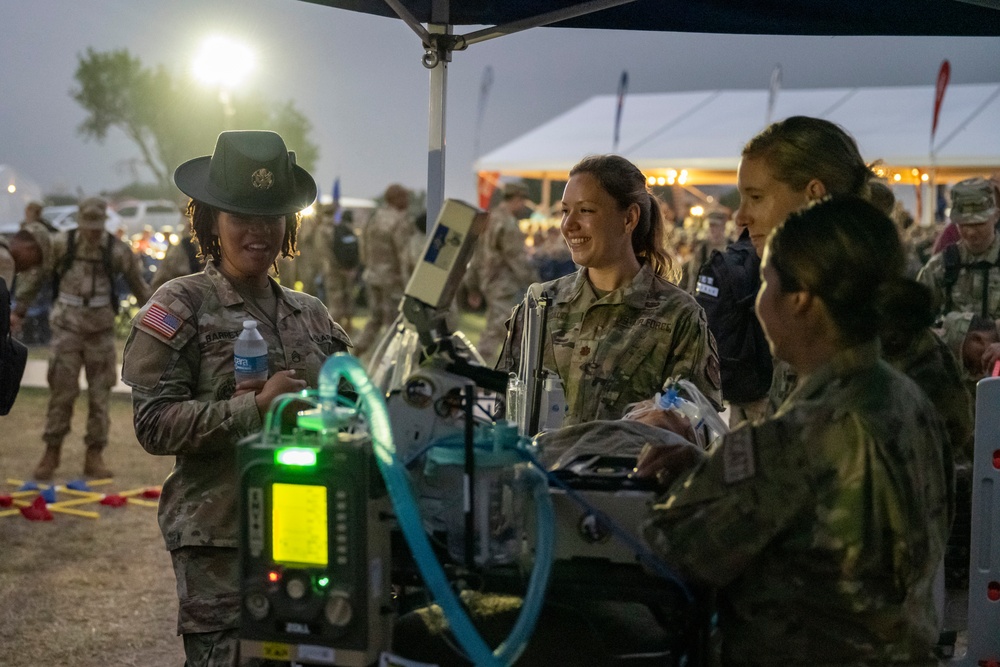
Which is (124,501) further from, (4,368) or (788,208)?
(788,208)

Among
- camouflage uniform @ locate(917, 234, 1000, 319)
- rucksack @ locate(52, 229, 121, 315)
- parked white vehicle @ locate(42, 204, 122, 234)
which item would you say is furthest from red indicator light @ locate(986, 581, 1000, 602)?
parked white vehicle @ locate(42, 204, 122, 234)

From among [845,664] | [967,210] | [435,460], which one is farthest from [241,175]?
[967,210]

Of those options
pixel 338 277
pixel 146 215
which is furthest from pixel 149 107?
pixel 338 277

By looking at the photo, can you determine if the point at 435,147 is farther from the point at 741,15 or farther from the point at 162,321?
the point at 162,321

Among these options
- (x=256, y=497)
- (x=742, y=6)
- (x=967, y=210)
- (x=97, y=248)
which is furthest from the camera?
(x=97, y=248)

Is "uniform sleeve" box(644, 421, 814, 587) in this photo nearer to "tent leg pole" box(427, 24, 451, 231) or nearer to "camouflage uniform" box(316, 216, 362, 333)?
"tent leg pole" box(427, 24, 451, 231)

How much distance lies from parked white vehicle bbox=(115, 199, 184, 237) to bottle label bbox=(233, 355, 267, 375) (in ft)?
114

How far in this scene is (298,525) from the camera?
1.85 meters

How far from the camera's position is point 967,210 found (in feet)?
22.2

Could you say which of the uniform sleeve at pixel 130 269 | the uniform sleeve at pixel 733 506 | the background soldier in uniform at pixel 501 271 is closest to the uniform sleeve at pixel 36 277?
the uniform sleeve at pixel 130 269

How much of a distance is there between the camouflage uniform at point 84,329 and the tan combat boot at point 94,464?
31 mm

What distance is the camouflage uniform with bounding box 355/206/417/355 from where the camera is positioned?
1475 centimetres

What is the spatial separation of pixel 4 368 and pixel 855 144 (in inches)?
135

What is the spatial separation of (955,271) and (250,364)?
215 inches
